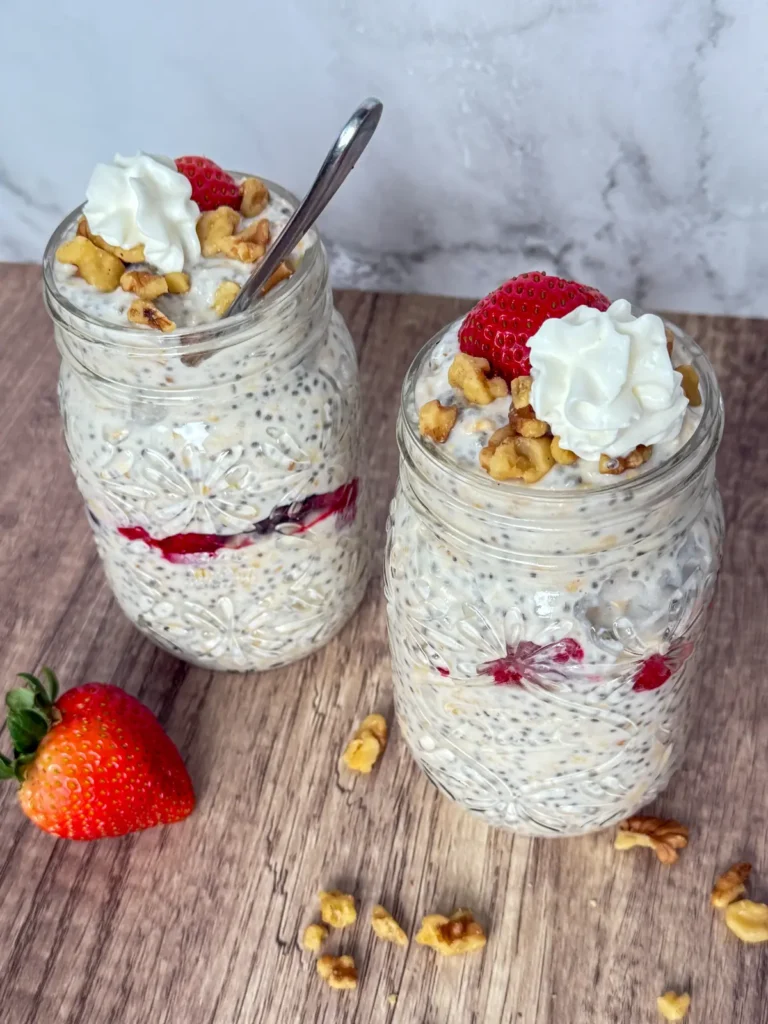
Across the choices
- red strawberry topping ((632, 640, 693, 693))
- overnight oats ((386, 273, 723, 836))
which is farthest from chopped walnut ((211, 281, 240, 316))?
red strawberry topping ((632, 640, 693, 693))

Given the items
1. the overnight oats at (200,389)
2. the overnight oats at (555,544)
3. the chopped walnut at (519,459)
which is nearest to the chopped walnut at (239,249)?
the overnight oats at (200,389)

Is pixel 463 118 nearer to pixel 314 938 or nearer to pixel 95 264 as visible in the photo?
pixel 95 264

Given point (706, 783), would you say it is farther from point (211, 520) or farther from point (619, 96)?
point (619, 96)

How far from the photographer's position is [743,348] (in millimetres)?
1175

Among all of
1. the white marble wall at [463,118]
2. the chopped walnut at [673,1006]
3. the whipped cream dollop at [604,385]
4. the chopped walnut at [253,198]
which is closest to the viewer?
the whipped cream dollop at [604,385]

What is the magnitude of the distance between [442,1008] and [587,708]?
23cm

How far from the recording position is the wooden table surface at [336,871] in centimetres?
75

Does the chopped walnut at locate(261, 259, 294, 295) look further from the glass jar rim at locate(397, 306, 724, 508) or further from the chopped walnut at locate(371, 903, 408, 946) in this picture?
the chopped walnut at locate(371, 903, 408, 946)

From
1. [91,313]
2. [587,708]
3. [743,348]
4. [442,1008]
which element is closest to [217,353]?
[91,313]

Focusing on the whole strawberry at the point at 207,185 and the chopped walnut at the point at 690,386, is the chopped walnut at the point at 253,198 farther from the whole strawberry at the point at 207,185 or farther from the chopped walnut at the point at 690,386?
the chopped walnut at the point at 690,386

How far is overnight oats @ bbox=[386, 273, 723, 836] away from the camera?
620mm

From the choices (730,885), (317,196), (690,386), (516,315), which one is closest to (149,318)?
(317,196)

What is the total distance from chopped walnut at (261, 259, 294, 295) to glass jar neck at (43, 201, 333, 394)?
0.04 feet

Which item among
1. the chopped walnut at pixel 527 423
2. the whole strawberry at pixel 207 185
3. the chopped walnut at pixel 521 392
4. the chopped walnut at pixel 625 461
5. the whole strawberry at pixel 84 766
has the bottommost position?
the whole strawberry at pixel 84 766
